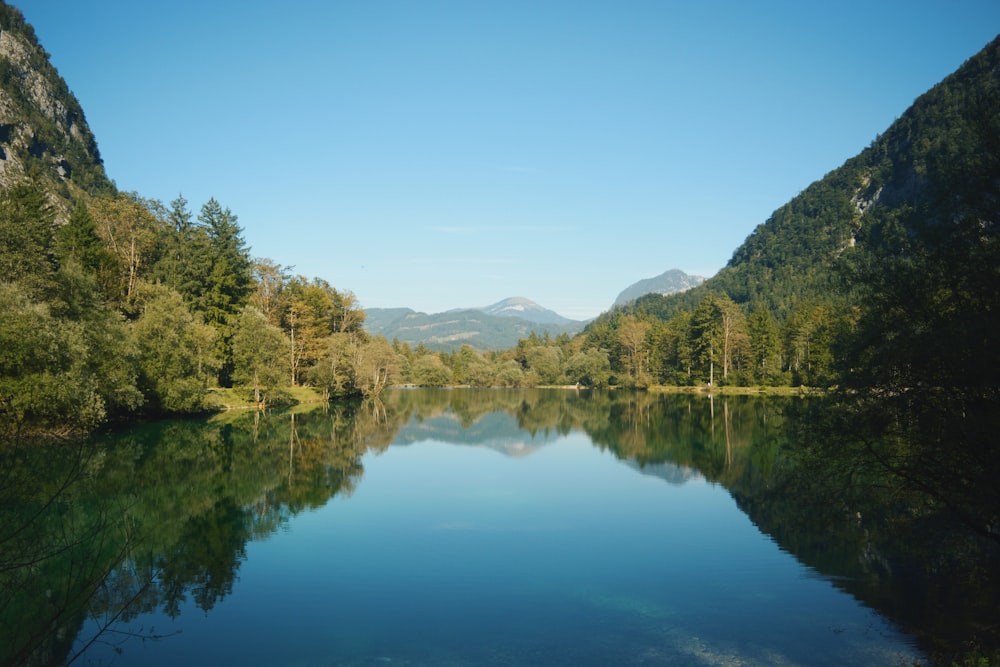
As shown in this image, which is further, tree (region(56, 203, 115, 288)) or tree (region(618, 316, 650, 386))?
tree (region(618, 316, 650, 386))

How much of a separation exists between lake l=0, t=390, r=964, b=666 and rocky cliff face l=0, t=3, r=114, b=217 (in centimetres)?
11379

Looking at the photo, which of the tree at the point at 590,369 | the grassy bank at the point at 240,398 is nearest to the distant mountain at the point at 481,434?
the grassy bank at the point at 240,398

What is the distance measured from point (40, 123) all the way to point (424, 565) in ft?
538

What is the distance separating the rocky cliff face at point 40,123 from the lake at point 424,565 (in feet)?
373

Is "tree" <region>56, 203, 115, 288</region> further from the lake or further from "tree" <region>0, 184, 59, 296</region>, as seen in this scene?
the lake

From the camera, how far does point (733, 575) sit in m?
16.0

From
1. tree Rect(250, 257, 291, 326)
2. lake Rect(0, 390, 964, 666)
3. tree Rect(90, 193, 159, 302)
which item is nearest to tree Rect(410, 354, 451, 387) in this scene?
tree Rect(250, 257, 291, 326)

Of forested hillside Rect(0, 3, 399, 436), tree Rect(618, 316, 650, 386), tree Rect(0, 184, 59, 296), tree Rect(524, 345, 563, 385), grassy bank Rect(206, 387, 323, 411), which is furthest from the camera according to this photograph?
tree Rect(524, 345, 563, 385)

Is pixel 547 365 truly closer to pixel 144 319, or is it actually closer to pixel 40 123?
pixel 144 319

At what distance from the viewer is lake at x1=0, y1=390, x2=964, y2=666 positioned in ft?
37.6

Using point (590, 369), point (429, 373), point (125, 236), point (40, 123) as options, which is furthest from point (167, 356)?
point (40, 123)

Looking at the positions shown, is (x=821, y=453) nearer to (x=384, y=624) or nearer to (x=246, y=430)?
(x=384, y=624)

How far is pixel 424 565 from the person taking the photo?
16766 mm

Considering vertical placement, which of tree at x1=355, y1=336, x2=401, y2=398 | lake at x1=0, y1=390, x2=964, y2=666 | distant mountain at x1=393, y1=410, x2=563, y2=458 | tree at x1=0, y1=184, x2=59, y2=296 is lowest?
distant mountain at x1=393, y1=410, x2=563, y2=458
